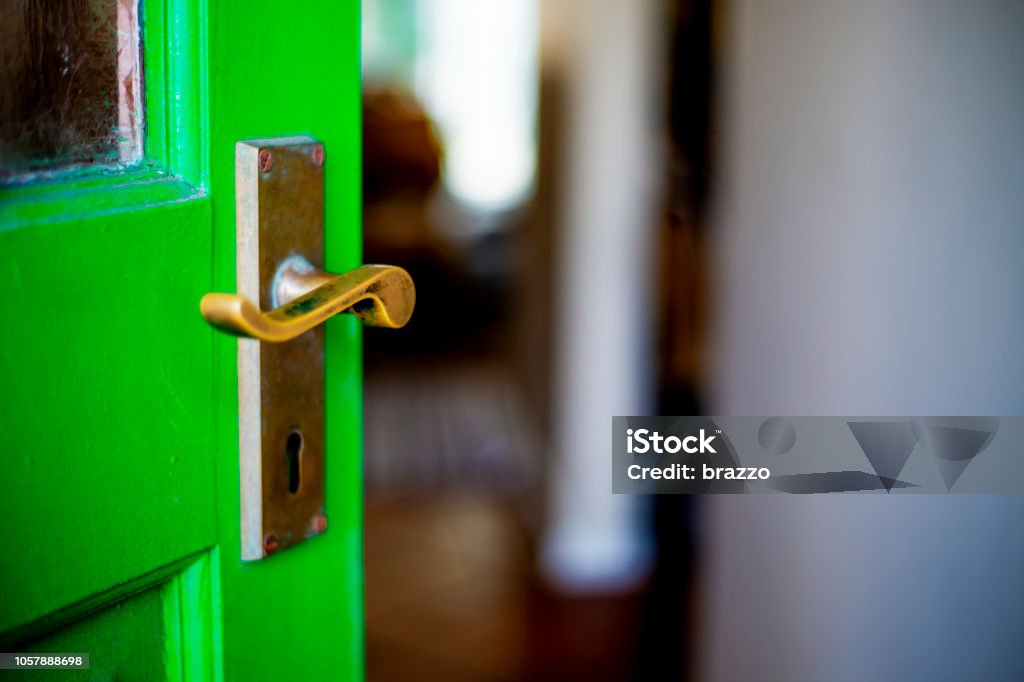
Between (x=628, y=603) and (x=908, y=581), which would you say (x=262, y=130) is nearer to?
(x=908, y=581)

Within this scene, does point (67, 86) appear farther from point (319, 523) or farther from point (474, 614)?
point (474, 614)

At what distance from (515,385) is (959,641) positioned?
10.7 ft

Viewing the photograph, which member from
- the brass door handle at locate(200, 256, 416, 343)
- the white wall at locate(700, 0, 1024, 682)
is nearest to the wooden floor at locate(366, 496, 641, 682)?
the white wall at locate(700, 0, 1024, 682)

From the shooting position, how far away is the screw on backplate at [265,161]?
0.55 metres

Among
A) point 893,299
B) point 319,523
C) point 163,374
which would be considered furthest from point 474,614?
point 163,374

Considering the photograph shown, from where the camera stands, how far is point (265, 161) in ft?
1.80

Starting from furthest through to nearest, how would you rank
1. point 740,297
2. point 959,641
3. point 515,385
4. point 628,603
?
1. point 515,385
2. point 628,603
3. point 740,297
4. point 959,641

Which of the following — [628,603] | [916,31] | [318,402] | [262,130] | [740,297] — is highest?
[916,31]

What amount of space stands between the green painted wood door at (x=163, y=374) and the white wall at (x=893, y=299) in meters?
0.99

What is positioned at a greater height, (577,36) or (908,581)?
(577,36)

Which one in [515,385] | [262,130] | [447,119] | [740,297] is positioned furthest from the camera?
[447,119]

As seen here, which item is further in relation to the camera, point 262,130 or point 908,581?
point 908,581

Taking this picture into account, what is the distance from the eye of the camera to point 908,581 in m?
1.43

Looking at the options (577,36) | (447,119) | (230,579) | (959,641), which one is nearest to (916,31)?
(959,641)
